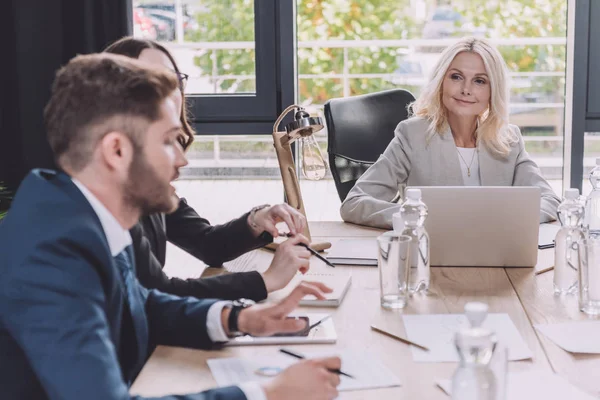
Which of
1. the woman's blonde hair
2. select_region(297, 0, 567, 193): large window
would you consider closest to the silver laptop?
the woman's blonde hair

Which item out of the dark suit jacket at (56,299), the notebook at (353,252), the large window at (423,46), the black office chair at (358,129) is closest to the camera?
the dark suit jacket at (56,299)

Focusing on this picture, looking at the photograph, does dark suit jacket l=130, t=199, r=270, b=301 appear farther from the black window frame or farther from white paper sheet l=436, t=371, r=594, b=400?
the black window frame

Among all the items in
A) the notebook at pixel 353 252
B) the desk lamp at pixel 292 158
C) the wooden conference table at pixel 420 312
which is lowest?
the notebook at pixel 353 252

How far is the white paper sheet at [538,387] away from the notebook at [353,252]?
2.51 feet

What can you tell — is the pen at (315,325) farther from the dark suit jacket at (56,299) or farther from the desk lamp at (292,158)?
the desk lamp at (292,158)

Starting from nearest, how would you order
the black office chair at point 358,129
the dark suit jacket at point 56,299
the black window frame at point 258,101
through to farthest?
the dark suit jacket at point 56,299, the black office chair at point 358,129, the black window frame at point 258,101

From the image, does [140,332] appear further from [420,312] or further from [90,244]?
[420,312]

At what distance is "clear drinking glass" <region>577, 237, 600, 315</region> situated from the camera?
1.50 m

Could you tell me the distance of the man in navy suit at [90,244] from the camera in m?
1.00

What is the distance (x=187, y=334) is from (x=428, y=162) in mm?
1640

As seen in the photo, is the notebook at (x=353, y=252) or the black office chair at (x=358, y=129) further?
Answer: the black office chair at (x=358, y=129)

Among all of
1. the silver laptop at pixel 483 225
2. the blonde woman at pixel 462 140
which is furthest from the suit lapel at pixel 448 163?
the silver laptop at pixel 483 225

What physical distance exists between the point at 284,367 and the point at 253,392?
0.70 feet

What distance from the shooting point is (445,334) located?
4.65ft
